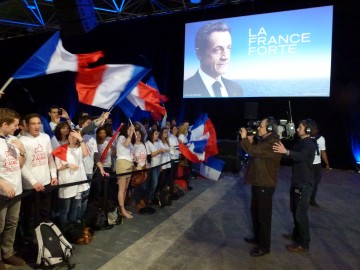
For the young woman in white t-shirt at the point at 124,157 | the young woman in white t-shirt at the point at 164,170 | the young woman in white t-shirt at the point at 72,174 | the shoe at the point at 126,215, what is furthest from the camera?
the young woman in white t-shirt at the point at 164,170

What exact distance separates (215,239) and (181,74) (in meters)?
8.80

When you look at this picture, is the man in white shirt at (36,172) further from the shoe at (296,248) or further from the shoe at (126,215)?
the shoe at (296,248)

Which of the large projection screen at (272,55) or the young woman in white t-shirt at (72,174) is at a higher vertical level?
the large projection screen at (272,55)

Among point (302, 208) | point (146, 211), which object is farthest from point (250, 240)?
point (146, 211)

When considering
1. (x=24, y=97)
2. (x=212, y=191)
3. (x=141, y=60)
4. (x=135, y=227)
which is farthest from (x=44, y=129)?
(x=24, y=97)

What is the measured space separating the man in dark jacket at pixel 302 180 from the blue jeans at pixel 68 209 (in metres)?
2.93

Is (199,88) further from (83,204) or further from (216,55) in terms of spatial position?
(83,204)

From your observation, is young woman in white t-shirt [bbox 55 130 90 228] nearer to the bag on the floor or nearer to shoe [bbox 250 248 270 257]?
the bag on the floor

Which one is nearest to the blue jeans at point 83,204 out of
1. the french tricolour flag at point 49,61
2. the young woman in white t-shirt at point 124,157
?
the young woman in white t-shirt at point 124,157

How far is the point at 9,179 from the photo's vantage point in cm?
316

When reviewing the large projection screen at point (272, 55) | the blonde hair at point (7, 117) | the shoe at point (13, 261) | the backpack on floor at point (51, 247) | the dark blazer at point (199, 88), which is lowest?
the shoe at point (13, 261)

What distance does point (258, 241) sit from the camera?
13.0ft

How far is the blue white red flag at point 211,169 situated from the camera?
318 inches

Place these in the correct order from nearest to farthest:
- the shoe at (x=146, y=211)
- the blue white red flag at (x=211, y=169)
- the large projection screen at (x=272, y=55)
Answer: the shoe at (x=146, y=211) → the blue white red flag at (x=211, y=169) → the large projection screen at (x=272, y=55)
